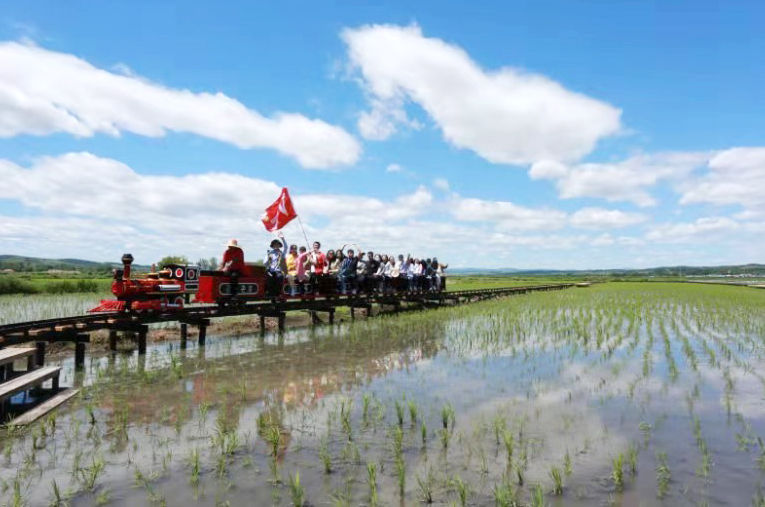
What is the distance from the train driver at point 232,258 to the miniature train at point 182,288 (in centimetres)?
15

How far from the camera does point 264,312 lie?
14758mm

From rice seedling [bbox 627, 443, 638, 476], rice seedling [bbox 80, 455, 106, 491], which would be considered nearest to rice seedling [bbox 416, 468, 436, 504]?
rice seedling [bbox 627, 443, 638, 476]

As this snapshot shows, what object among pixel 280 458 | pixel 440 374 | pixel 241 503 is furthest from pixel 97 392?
pixel 440 374

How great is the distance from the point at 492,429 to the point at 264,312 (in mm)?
10213

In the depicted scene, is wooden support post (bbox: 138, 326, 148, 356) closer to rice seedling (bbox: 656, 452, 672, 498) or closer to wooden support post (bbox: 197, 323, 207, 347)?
wooden support post (bbox: 197, 323, 207, 347)

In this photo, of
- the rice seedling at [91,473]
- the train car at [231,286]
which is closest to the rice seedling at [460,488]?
the rice seedling at [91,473]

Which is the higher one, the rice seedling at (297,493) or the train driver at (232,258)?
the train driver at (232,258)

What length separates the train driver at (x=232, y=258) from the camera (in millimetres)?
13836

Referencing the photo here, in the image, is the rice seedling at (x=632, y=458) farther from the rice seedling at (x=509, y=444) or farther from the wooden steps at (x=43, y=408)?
the wooden steps at (x=43, y=408)

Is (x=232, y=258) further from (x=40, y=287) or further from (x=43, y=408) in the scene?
(x=40, y=287)

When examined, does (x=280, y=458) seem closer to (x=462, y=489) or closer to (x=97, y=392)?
(x=462, y=489)

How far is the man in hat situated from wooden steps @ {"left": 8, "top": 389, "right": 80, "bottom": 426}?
7971 millimetres

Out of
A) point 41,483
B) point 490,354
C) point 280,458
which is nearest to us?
point 41,483

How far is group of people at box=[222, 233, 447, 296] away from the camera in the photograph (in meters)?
15.4
